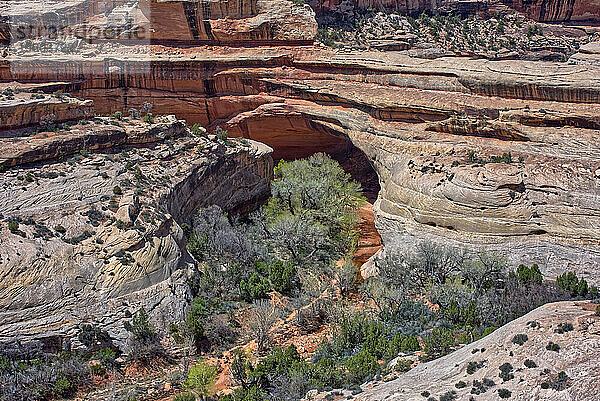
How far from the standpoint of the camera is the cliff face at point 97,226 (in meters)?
18.1

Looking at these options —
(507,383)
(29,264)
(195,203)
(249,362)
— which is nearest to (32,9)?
(195,203)

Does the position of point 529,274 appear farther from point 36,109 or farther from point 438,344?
point 36,109

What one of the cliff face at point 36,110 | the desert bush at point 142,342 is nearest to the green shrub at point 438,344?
the desert bush at point 142,342

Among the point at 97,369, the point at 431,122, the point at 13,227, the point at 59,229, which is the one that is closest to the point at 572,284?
the point at 431,122

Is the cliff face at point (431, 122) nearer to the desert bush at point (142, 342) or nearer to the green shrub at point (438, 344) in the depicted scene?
the green shrub at point (438, 344)

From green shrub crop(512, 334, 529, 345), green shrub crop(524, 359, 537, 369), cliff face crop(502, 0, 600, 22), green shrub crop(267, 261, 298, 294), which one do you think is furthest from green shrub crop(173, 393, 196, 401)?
cliff face crop(502, 0, 600, 22)

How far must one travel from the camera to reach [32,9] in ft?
111

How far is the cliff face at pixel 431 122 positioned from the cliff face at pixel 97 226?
22.0 ft

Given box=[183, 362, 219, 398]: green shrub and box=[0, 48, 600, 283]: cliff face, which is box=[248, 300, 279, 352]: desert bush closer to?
box=[183, 362, 219, 398]: green shrub

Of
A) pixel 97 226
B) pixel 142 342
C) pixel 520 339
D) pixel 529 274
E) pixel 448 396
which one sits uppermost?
pixel 520 339

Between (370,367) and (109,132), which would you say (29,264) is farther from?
(370,367)

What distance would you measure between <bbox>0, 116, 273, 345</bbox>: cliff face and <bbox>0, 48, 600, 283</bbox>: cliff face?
669 centimetres

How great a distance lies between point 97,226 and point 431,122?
1671cm

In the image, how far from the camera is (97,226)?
68.3 feet
